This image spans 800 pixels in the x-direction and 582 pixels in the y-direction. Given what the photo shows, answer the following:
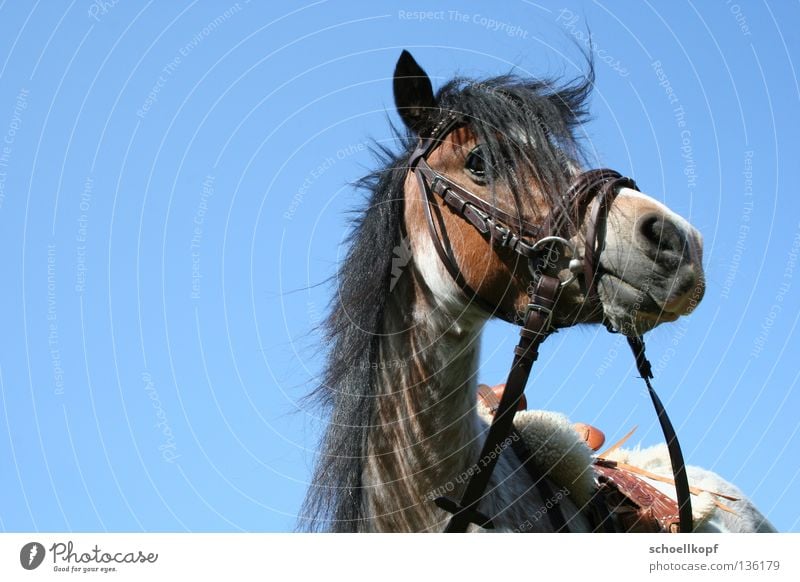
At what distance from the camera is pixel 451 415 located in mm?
6031

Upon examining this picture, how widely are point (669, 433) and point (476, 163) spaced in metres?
2.39

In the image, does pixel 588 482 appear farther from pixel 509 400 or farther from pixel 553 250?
pixel 553 250

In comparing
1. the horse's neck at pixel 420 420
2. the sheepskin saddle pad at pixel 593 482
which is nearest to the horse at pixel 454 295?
the horse's neck at pixel 420 420

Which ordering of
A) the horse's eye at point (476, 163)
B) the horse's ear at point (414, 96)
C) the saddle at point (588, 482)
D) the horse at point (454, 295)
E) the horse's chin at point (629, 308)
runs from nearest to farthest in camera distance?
1. the horse's chin at point (629, 308)
2. the horse at point (454, 295)
3. the horse's eye at point (476, 163)
4. the horse's ear at point (414, 96)
5. the saddle at point (588, 482)

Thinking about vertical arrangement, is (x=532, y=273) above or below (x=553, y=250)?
below

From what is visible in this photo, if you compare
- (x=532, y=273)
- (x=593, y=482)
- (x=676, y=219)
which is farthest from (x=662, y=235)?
(x=593, y=482)

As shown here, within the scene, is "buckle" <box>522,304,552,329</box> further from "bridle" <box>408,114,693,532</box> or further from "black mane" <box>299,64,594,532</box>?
"black mane" <box>299,64,594,532</box>

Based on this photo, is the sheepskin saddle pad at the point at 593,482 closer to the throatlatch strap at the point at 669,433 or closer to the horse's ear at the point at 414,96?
the throatlatch strap at the point at 669,433

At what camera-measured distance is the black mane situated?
6012 mm

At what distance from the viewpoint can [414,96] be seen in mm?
6684

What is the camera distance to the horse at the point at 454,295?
562 centimetres

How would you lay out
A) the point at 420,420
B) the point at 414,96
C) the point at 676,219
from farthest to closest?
the point at 414,96 < the point at 420,420 < the point at 676,219

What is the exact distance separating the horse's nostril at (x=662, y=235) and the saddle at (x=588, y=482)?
2.13 metres

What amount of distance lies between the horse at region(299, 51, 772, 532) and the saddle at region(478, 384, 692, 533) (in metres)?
0.28
